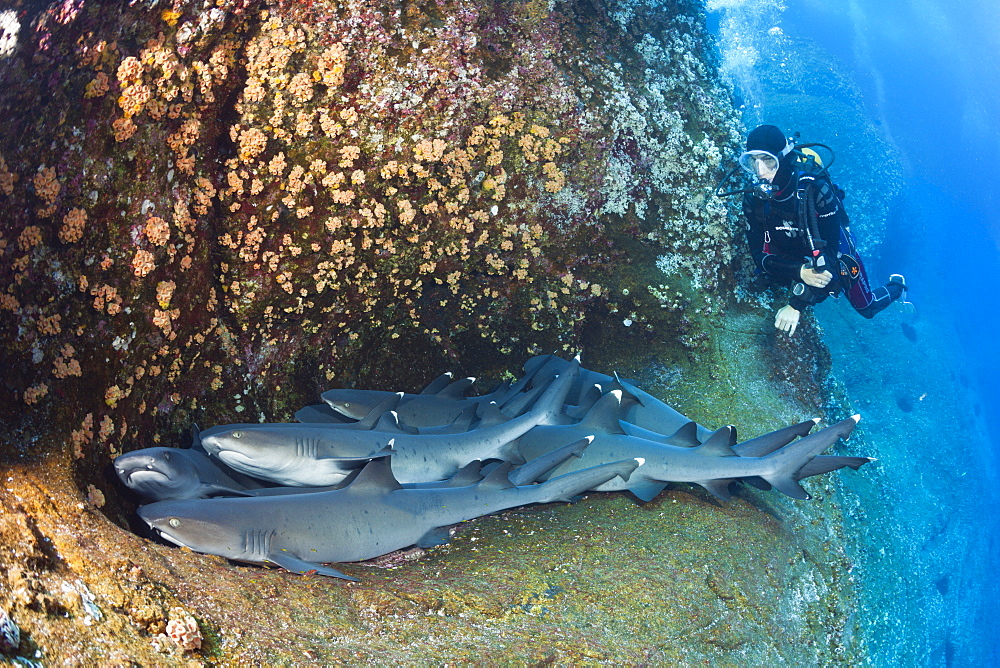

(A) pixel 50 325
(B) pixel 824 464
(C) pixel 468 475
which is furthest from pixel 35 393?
(B) pixel 824 464

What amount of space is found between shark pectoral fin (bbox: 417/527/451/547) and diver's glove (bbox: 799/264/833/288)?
4164 mm

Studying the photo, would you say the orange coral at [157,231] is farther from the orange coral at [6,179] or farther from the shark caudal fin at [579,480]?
the shark caudal fin at [579,480]

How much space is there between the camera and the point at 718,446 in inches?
156

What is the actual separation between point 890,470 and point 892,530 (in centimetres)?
108

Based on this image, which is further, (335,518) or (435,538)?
(435,538)

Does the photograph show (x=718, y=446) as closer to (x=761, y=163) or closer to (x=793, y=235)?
(x=793, y=235)

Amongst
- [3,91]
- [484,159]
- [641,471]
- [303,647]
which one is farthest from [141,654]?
[484,159]

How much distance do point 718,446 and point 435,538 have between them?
1864 millimetres

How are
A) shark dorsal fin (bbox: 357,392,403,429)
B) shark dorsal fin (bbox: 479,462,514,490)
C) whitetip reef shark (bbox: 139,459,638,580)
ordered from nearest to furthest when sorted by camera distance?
1. whitetip reef shark (bbox: 139,459,638,580)
2. shark dorsal fin (bbox: 479,462,514,490)
3. shark dorsal fin (bbox: 357,392,403,429)

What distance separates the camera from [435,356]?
17.6ft

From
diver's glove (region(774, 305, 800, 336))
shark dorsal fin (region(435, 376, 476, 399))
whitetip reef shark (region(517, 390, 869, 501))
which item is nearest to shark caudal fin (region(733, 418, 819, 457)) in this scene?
whitetip reef shark (region(517, 390, 869, 501))

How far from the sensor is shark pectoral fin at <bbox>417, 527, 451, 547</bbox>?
3.38 metres

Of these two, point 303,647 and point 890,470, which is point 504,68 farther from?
point 890,470

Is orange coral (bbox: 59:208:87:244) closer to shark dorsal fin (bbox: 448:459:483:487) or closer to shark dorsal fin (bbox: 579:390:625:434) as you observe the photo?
shark dorsal fin (bbox: 448:459:483:487)
